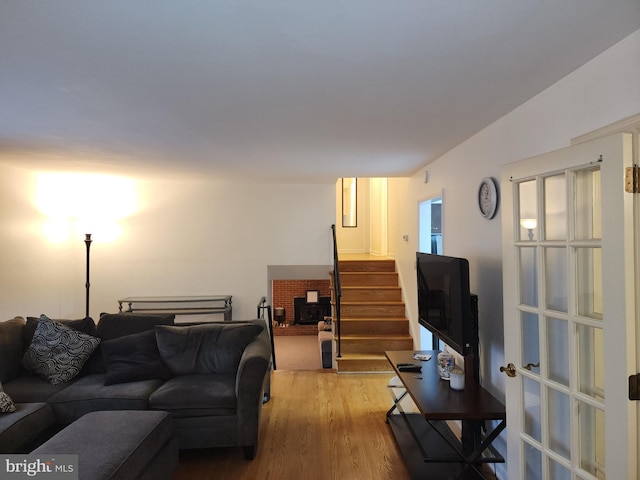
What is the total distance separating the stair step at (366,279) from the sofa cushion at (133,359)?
299 cm

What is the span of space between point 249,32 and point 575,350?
6.01 feet

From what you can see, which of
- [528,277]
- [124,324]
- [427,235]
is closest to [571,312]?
[528,277]

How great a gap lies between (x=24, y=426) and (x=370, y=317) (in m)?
3.80

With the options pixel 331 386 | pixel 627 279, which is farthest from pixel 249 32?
pixel 331 386

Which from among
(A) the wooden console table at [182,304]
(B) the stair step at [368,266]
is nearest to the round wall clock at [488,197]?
(B) the stair step at [368,266]

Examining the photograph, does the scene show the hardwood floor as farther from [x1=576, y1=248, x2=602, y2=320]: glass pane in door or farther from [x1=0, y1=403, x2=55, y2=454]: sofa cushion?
[x1=576, y1=248, x2=602, y2=320]: glass pane in door

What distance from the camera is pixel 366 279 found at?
570 cm

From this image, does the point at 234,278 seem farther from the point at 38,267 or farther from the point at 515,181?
the point at 515,181

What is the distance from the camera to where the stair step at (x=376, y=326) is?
5.07 meters

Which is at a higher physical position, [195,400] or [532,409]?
[532,409]

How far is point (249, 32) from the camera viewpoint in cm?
144

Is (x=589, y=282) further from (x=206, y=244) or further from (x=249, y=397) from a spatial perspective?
(x=206, y=244)

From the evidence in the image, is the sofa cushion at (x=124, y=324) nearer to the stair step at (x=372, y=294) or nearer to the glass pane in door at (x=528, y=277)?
the stair step at (x=372, y=294)

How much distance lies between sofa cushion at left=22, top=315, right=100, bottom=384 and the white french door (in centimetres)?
317
